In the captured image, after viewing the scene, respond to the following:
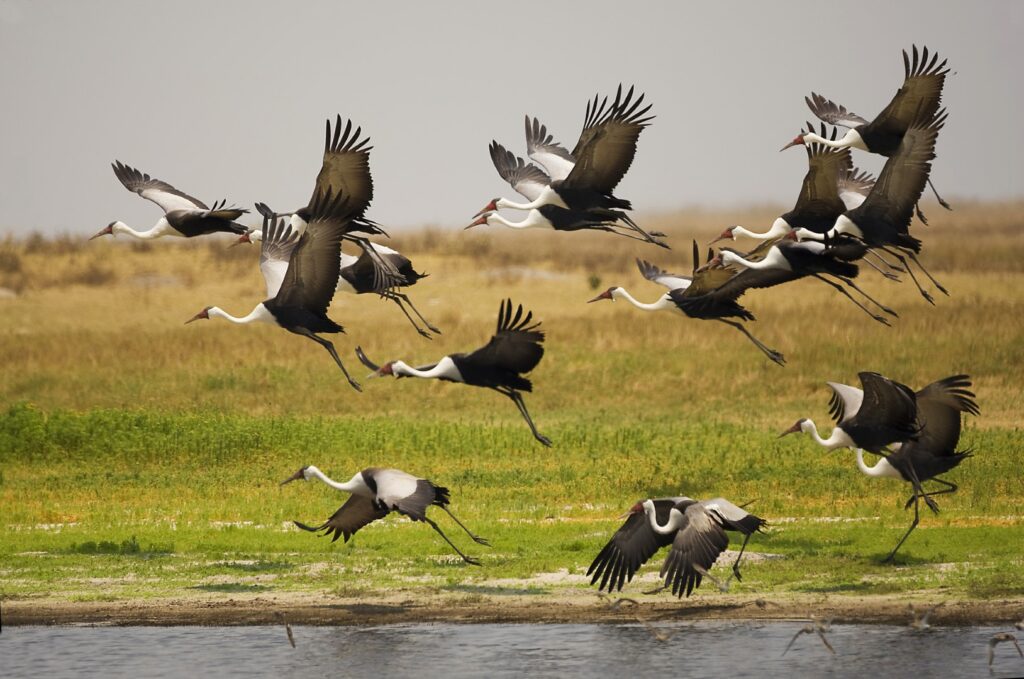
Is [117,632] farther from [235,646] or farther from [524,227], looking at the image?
[524,227]

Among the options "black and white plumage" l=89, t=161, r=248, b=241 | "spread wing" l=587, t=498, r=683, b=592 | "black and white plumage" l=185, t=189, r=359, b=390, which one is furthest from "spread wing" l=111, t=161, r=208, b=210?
"spread wing" l=587, t=498, r=683, b=592

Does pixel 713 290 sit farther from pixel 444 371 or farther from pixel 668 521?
pixel 668 521

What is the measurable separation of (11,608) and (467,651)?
437 cm

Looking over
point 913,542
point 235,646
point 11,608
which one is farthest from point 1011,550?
point 11,608

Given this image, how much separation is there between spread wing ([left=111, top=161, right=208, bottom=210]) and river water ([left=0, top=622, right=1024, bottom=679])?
18.3 ft

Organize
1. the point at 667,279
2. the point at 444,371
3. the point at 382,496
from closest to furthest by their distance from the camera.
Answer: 1. the point at 382,496
2. the point at 444,371
3. the point at 667,279

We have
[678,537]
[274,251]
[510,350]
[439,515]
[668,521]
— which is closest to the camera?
[678,537]

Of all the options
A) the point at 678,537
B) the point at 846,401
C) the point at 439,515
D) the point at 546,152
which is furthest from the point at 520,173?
the point at 678,537

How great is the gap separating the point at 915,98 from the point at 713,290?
9.52 feet

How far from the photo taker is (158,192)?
1923 centimetres

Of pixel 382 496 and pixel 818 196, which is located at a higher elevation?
pixel 818 196

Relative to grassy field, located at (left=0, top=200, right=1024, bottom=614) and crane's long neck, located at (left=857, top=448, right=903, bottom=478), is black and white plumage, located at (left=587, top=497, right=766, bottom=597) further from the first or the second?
crane's long neck, located at (left=857, top=448, right=903, bottom=478)

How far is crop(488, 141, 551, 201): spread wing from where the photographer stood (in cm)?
1992

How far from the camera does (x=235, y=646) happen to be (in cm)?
1442
